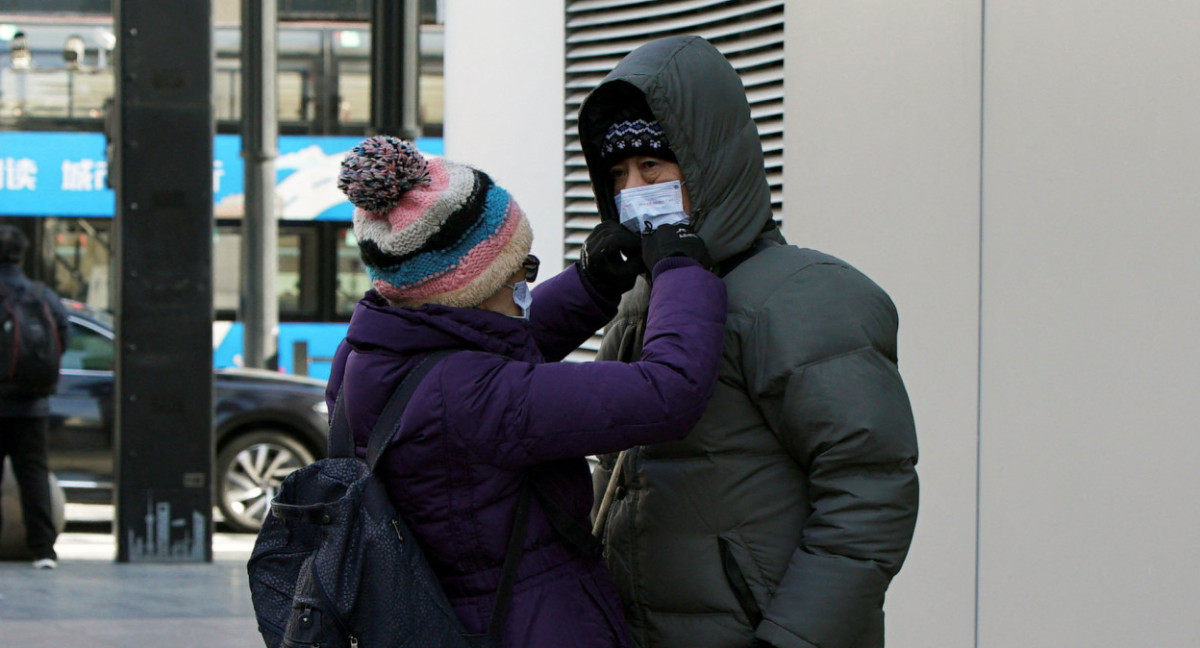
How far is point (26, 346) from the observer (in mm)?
8070

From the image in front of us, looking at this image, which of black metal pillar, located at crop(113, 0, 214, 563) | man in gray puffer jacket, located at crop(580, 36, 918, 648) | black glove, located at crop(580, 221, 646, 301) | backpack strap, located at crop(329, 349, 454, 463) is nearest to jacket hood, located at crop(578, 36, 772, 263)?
man in gray puffer jacket, located at crop(580, 36, 918, 648)

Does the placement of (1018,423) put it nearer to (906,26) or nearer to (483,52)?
(906,26)

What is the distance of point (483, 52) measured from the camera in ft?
18.0

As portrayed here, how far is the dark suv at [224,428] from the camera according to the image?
34.0 feet

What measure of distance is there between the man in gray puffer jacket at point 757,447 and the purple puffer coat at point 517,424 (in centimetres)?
11

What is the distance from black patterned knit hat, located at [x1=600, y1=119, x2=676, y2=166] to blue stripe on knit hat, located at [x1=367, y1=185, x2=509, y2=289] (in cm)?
31

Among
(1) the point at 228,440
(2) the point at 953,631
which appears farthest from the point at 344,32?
(2) the point at 953,631

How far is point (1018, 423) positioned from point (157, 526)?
19.6ft

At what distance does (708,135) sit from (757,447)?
50 cm

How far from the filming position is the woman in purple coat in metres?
2.14

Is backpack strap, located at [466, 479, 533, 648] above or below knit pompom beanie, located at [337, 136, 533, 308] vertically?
below

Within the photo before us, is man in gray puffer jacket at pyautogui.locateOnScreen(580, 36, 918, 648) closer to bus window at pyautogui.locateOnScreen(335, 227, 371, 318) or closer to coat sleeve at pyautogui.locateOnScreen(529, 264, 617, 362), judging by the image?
coat sleeve at pyautogui.locateOnScreen(529, 264, 617, 362)

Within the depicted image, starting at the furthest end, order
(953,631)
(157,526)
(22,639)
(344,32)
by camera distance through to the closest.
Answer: (344,32) → (157,526) → (22,639) → (953,631)

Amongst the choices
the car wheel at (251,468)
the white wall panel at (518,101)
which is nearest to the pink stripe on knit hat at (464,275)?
the white wall panel at (518,101)
